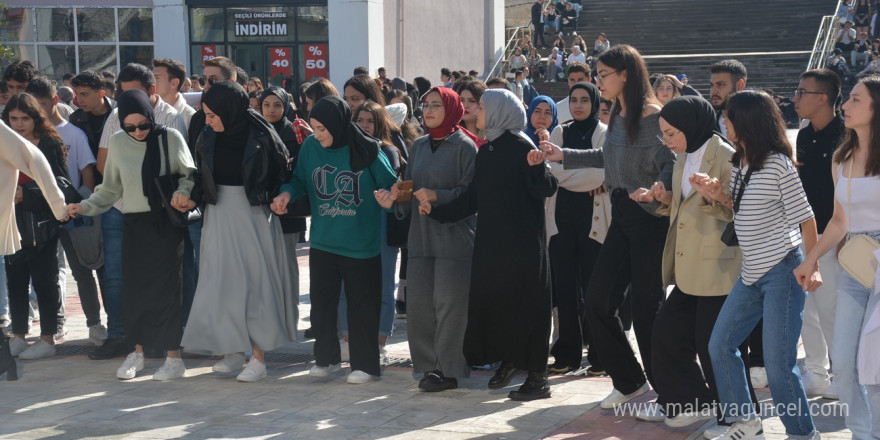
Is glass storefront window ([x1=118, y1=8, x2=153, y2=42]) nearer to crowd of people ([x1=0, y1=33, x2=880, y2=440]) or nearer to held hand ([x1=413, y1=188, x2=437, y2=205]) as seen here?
crowd of people ([x1=0, y1=33, x2=880, y2=440])

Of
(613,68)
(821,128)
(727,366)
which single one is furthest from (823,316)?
(613,68)

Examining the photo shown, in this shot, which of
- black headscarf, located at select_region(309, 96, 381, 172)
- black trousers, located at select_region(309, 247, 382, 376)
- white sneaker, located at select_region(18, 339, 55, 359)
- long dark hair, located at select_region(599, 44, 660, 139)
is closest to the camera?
long dark hair, located at select_region(599, 44, 660, 139)

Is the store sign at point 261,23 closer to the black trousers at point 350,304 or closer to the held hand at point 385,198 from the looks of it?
the black trousers at point 350,304

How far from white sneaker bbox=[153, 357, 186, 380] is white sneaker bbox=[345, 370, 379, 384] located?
46.1 inches


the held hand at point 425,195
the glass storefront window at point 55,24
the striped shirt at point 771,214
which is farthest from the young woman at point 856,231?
the glass storefront window at point 55,24

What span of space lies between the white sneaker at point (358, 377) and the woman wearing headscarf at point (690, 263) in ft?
6.87

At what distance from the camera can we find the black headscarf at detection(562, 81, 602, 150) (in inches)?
305

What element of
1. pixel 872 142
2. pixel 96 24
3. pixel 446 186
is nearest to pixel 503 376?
pixel 446 186

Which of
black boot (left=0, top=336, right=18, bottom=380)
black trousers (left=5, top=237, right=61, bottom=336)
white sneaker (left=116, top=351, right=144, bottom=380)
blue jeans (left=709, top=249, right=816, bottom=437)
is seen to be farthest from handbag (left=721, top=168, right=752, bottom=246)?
black trousers (left=5, top=237, right=61, bottom=336)

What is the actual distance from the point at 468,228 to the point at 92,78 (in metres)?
3.41

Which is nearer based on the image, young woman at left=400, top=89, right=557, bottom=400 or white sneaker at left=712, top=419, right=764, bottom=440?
white sneaker at left=712, top=419, right=764, bottom=440

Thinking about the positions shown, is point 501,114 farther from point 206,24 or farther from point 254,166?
point 206,24

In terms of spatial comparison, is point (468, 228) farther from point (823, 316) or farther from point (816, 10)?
point (816, 10)

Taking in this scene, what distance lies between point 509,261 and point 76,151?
3693 millimetres
